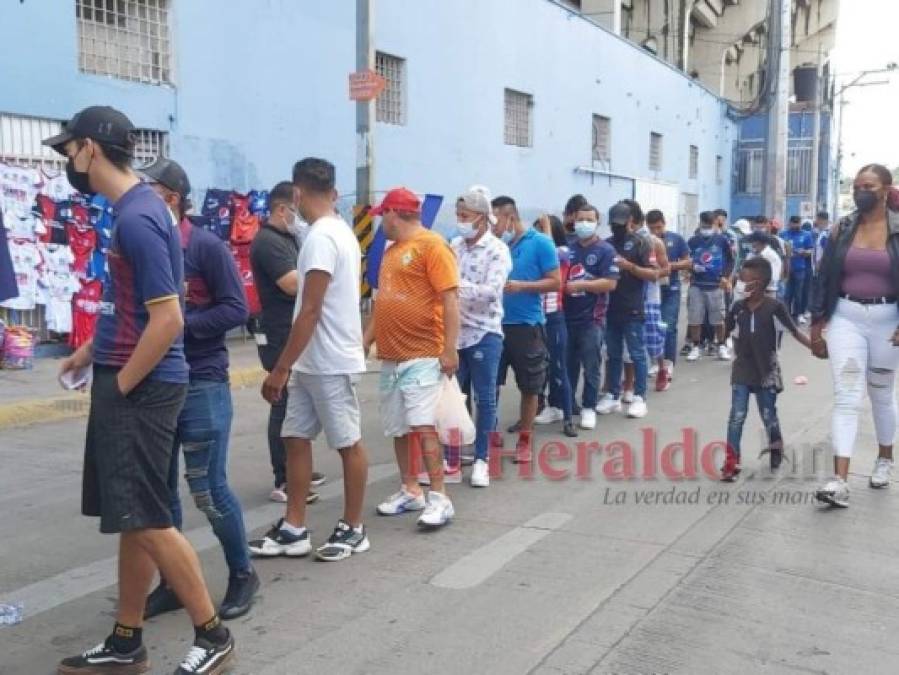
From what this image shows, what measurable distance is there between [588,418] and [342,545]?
141 inches

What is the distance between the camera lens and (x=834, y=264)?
5688mm

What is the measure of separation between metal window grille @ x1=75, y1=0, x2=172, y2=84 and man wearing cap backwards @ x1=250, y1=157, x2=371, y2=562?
675cm

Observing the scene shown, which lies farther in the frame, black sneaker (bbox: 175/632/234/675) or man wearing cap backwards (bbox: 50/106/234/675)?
black sneaker (bbox: 175/632/234/675)

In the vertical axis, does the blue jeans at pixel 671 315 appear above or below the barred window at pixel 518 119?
below

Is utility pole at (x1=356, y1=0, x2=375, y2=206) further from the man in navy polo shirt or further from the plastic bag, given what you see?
the plastic bag

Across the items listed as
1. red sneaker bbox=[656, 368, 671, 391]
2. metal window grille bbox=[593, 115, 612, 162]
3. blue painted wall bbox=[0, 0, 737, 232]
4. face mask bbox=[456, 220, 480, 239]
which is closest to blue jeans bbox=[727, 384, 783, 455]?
face mask bbox=[456, 220, 480, 239]

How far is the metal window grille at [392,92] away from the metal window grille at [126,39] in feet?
13.9

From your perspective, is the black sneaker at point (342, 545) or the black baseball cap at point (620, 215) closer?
the black sneaker at point (342, 545)

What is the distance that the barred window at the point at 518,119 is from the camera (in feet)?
60.6

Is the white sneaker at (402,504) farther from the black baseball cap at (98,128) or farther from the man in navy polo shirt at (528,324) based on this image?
the black baseball cap at (98,128)

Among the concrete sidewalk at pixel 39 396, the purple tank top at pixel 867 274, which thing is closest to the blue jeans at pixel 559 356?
the purple tank top at pixel 867 274

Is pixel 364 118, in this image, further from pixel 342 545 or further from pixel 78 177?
pixel 78 177

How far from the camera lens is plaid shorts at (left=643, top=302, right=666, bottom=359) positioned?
30.1 feet

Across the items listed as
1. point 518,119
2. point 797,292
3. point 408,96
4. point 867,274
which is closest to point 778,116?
point 518,119
